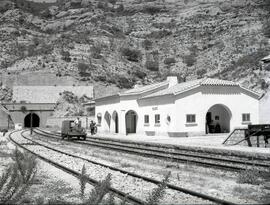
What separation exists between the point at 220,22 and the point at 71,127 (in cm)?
9406

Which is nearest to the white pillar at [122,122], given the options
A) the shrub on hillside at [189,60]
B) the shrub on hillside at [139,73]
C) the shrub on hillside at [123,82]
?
the shrub on hillside at [123,82]

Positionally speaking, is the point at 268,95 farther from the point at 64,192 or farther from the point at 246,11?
the point at 246,11

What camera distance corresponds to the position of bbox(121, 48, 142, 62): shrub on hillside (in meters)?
108

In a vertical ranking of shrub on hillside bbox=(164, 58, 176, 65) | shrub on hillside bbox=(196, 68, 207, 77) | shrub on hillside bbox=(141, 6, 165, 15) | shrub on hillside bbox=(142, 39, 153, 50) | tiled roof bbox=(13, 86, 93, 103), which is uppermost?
shrub on hillside bbox=(141, 6, 165, 15)

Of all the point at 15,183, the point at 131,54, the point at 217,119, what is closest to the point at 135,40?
the point at 131,54

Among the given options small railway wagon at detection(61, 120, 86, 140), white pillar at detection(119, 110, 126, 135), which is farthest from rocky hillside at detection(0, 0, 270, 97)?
small railway wagon at detection(61, 120, 86, 140)

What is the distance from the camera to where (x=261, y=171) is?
44.8ft

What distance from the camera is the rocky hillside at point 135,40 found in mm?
86312

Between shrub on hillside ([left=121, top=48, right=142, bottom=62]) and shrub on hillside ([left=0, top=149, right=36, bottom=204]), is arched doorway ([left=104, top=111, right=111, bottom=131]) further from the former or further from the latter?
shrub on hillside ([left=121, top=48, right=142, bottom=62])

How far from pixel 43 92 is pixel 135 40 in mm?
50915

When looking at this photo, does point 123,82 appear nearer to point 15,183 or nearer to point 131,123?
point 131,123

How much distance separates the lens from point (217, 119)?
131ft

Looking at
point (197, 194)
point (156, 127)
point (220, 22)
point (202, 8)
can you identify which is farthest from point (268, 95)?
point (202, 8)

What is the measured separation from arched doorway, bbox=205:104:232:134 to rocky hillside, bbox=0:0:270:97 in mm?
8559
